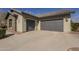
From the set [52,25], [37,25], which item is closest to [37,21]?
[37,25]

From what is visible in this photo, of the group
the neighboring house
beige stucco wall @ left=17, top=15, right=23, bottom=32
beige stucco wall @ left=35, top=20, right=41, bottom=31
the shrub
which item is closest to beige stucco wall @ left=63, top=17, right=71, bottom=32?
the neighboring house

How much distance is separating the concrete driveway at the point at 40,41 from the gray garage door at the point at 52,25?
7 cm

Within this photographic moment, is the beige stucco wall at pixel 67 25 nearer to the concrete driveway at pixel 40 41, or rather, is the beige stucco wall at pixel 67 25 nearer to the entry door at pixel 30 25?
the concrete driveway at pixel 40 41

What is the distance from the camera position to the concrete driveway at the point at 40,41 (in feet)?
7.91

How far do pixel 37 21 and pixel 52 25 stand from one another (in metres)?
0.24

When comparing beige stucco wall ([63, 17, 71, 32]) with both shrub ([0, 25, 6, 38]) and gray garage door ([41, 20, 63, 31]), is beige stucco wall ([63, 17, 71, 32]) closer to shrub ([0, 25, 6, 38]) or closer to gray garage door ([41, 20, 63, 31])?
gray garage door ([41, 20, 63, 31])

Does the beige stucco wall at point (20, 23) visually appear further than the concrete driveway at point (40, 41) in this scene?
Yes

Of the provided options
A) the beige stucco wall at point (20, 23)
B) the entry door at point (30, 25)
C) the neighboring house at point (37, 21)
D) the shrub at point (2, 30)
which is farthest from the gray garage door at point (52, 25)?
the shrub at point (2, 30)

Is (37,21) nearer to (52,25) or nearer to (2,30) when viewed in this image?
(52,25)
